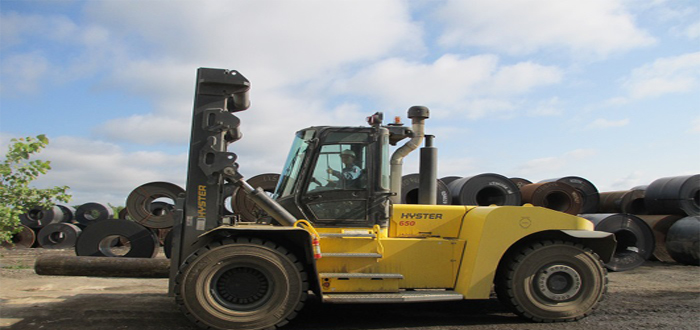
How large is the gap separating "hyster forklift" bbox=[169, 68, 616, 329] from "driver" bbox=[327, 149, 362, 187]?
1 centimetres

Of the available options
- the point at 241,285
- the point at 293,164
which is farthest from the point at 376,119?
the point at 241,285

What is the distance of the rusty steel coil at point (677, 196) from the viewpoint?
12812 mm

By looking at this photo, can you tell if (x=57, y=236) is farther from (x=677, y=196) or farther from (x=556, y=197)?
(x=677, y=196)

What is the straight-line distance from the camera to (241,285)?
5715 millimetres

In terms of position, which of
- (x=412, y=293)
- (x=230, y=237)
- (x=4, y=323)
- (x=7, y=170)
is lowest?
(x=4, y=323)

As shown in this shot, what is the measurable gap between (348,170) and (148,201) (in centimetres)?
789

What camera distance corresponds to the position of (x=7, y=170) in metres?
8.22

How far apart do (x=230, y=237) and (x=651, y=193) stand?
12.2 meters

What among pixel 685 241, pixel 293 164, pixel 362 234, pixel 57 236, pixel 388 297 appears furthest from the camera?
pixel 57 236

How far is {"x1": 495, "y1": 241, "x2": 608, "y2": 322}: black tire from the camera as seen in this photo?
6285 mm

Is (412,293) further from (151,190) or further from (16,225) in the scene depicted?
(151,190)

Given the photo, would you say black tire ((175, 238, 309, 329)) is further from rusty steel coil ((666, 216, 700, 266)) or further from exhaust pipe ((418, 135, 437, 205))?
rusty steel coil ((666, 216, 700, 266))

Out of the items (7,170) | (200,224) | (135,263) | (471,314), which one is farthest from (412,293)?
(7,170)

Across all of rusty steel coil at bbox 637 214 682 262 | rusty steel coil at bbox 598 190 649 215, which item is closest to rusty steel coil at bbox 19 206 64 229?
rusty steel coil at bbox 598 190 649 215
